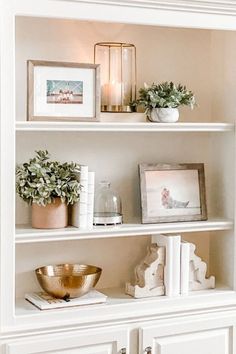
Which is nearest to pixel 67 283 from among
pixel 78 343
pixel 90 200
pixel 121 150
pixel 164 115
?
pixel 78 343

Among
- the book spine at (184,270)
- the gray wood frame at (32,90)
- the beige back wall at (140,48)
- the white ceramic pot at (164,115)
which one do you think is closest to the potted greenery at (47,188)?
the gray wood frame at (32,90)

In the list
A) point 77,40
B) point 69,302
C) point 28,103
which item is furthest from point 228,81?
point 69,302

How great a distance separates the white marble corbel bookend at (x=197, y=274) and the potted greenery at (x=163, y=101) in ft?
1.90

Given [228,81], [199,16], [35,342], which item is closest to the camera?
[35,342]

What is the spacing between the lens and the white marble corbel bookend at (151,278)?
295cm

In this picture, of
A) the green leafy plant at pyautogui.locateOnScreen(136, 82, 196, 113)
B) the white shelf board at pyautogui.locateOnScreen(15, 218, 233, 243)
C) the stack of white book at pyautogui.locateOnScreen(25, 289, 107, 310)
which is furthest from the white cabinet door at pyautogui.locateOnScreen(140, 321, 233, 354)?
the green leafy plant at pyautogui.locateOnScreen(136, 82, 196, 113)

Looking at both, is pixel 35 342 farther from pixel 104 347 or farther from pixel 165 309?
pixel 165 309

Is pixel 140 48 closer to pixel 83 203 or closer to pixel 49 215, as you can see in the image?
pixel 83 203

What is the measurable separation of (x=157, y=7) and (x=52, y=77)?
0.50 m

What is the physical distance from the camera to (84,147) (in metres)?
3.05

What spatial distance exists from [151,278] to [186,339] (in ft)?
0.95

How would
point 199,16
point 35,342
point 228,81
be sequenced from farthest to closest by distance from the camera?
point 228,81
point 199,16
point 35,342

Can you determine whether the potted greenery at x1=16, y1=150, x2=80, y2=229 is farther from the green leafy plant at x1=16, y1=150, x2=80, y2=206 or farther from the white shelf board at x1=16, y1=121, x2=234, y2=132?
the white shelf board at x1=16, y1=121, x2=234, y2=132

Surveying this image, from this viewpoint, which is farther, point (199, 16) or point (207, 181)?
point (207, 181)
